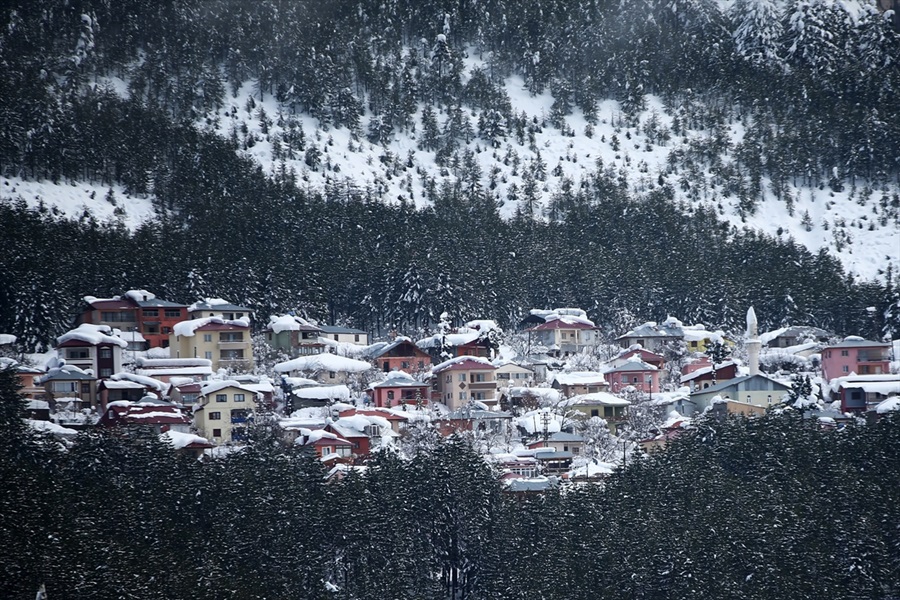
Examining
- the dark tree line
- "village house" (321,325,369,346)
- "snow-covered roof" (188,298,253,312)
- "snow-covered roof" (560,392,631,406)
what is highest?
"snow-covered roof" (188,298,253,312)

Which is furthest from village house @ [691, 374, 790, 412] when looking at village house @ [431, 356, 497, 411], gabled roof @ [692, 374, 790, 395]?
village house @ [431, 356, 497, 411]

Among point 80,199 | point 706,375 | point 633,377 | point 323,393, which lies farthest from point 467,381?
point 80,199

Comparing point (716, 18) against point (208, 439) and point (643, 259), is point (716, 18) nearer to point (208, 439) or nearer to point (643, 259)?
point (643, 259)

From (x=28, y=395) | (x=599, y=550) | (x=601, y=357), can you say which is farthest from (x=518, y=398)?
(x=28, y=395)

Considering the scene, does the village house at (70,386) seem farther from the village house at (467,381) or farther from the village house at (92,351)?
the village house at (467,381)

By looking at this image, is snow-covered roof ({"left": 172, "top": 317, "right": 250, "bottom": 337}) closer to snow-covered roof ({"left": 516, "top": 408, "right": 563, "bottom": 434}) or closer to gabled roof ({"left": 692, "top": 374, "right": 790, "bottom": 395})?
snow-covered roof ({"left": 516, "top": 408, "right": 563, "bottom": 434})

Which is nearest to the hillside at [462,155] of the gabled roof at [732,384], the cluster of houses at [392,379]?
the cluster of houses at [392,379]

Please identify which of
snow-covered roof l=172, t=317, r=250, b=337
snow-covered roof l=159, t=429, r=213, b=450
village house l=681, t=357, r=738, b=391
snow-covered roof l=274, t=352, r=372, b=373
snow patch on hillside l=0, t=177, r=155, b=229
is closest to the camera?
snow-covered roof l=159, t=429, r=213, b=450

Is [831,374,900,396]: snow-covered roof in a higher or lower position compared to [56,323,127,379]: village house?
lower
